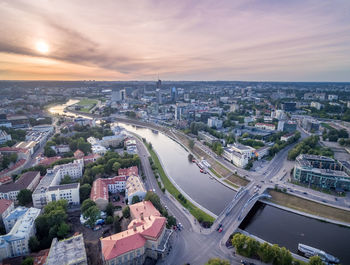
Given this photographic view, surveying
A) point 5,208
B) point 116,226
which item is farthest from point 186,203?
point 5,208

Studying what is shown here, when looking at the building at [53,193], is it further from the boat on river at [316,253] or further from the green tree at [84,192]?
the boat on river at [316,253]

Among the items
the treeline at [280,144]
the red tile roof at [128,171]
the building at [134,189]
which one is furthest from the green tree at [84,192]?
the treeline at [280,144]

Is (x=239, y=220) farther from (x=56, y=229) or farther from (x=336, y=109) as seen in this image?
(x=336, y=109)

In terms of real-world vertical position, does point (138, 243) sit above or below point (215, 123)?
below

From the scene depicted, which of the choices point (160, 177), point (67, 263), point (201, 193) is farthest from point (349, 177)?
point (67, 263)

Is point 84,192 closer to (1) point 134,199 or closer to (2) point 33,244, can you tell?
(1) point 134,199

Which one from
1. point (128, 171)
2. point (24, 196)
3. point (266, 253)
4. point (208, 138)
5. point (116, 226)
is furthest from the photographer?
point (208, 138)
